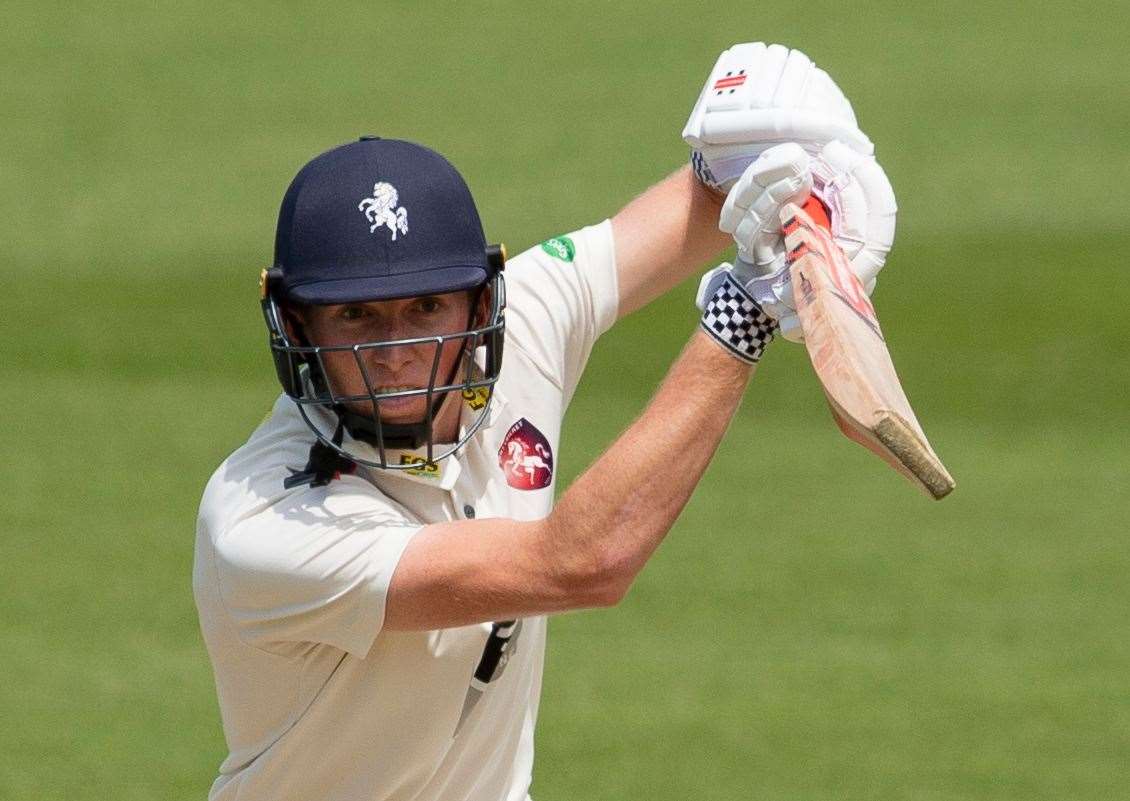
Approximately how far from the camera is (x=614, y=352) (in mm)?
9312

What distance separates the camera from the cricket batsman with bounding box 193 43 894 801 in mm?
3434

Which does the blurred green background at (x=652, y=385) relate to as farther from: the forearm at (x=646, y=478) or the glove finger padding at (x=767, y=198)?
the glove finger padding at (x=767, y=198)

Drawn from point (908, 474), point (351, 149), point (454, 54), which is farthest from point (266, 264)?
point (908, 474)

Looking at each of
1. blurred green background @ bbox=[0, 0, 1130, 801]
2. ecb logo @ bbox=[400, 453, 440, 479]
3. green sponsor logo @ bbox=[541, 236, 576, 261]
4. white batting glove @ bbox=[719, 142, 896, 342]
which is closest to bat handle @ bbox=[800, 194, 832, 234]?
white batting glove @ bbox=[719, 142, 896, 342]

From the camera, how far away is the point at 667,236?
4.60 m

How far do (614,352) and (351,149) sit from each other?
553cm

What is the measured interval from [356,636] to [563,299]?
1142 millimetres

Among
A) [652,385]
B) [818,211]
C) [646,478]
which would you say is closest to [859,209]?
[818,211]

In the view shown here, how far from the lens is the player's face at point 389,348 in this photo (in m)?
3.68

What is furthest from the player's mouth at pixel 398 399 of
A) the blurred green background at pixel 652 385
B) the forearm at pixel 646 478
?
the blurred green background at pixel 652 385

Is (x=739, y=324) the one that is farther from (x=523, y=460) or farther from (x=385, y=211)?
(x=523, y=460)

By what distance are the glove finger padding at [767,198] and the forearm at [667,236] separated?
1.03m

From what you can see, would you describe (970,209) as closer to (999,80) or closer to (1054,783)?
(999,80)

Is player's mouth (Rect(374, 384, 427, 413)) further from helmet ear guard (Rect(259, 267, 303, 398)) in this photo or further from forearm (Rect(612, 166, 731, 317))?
→ forearm (Rect(612, 166, 731, 317))
